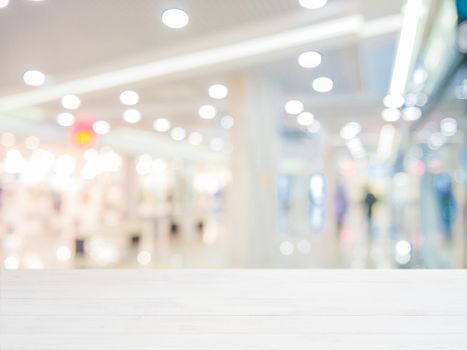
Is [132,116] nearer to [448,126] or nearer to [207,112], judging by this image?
[207,112]

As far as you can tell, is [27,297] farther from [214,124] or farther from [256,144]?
[214,124]

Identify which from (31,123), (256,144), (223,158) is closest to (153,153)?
(223,158)

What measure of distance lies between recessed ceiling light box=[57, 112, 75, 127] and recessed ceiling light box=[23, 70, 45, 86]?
9.19 feet

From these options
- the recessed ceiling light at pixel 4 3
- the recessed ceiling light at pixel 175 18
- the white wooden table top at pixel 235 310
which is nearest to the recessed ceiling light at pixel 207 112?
the recessed ceiling light at pixel 175 18

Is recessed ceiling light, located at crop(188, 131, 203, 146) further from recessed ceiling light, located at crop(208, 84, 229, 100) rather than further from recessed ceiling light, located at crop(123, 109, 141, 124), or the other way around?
recessed ceiling light, located at crop(208, 84, 229, 100)

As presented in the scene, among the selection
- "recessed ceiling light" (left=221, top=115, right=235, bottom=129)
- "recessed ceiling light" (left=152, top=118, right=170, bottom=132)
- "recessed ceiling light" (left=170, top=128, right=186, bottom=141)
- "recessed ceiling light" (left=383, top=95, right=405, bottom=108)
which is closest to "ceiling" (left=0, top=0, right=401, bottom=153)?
"recessed ceiling light" (left=383, top=95, right=405, bottom=108)

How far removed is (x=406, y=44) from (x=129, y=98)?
4.89 meters

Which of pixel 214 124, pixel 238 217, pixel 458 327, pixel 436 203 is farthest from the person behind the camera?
pixel 214 124

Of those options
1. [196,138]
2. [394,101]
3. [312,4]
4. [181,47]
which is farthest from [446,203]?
[196,138]

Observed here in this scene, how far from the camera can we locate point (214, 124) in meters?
10.6

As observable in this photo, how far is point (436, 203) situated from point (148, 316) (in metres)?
7.48

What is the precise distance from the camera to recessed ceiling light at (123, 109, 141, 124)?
9.32m

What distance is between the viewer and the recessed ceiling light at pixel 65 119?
32.3 feet

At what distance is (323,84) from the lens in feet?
24.0
